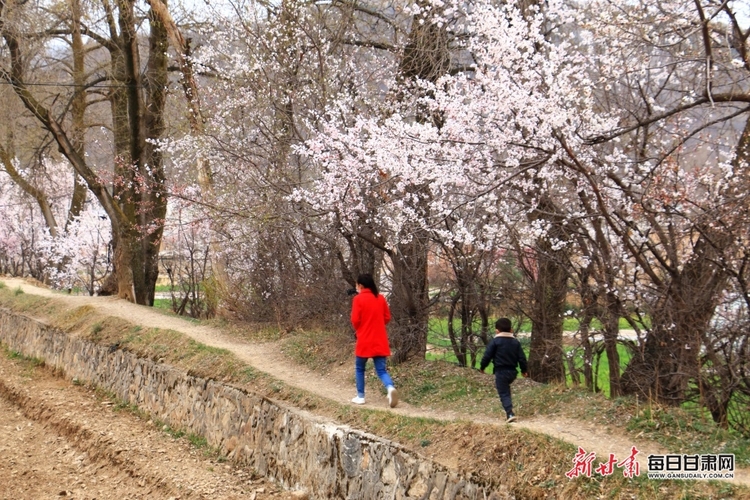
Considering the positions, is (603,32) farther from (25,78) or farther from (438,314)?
(25,78)

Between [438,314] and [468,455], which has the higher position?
[438,314]

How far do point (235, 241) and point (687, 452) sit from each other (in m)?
9.39

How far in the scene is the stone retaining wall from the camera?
6410 millimetres

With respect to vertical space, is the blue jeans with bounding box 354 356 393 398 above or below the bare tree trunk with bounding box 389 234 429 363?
below

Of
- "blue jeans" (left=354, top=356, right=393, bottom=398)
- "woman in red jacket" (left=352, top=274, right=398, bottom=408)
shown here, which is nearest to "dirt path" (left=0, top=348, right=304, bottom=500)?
"blue jeans" (left=354, top=356, right=393, bottom=398)

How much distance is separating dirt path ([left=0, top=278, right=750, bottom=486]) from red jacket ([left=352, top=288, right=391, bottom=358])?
63cm

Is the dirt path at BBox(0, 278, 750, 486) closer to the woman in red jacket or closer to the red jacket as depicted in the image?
the woman in red jacket

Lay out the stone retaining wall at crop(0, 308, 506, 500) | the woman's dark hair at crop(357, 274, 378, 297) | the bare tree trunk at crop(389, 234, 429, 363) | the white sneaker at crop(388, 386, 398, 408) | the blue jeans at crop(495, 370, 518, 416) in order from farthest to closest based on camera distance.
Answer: the bare tree trunk at crop(389, 234, 429, 363) < the woman's dark hair at crop(357, 274, 378, 297) < the white sneaker at crop(388, 386, 398, 408) < the blue jeans at crop(495, 370, 518, 416) < the stone retaining wall at crop(0, 308, 506, 500)

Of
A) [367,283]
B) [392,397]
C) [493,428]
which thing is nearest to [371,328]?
[367,283]

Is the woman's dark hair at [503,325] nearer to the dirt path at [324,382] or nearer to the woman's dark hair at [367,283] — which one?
the dirt path at [324,382]

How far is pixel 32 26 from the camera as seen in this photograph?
561 inches

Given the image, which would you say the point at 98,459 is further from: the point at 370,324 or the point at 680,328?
the point at 680,328

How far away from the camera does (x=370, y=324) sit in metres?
7.98

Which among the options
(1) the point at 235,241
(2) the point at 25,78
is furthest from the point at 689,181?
(2) the point at 25,78
